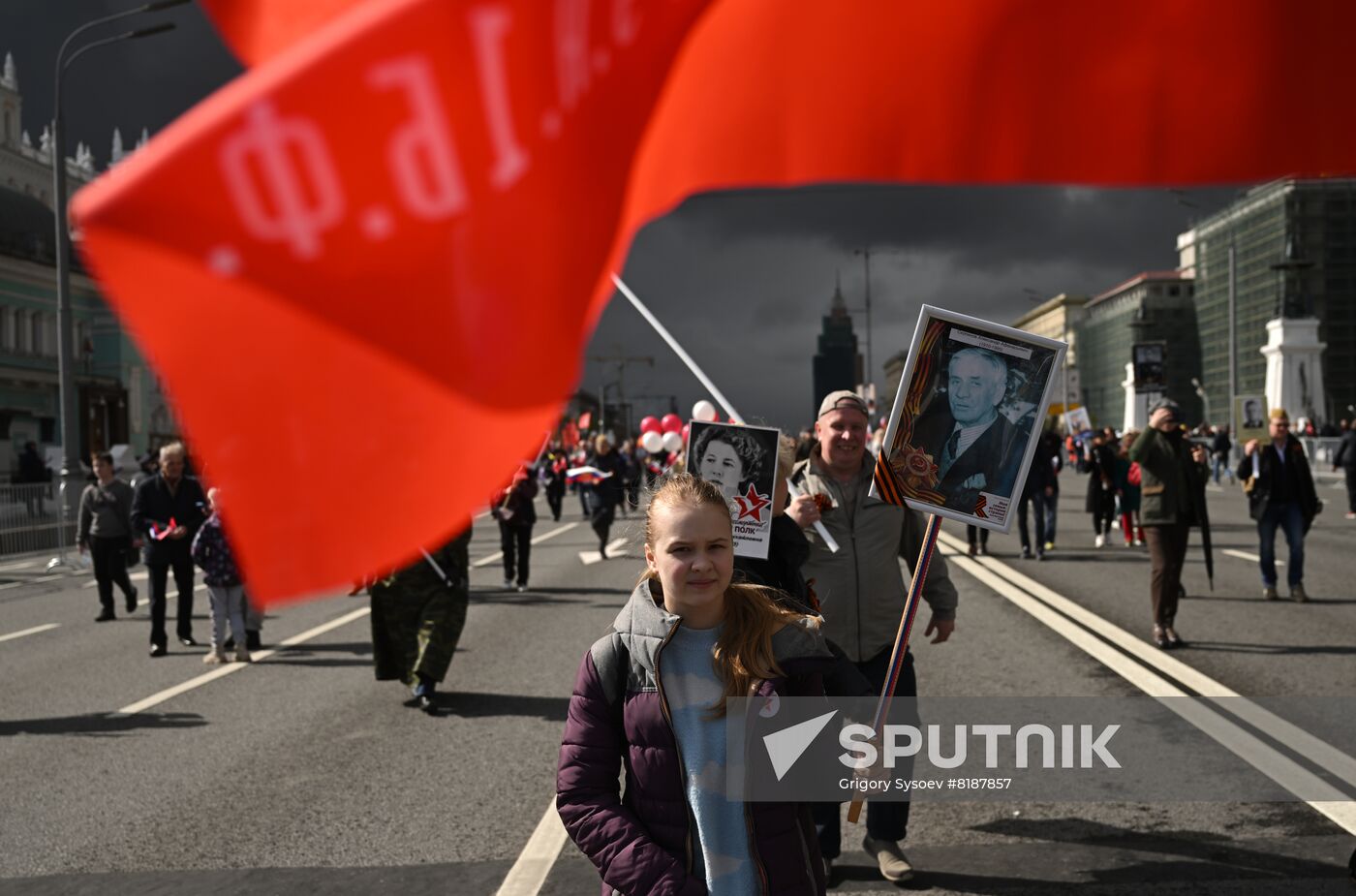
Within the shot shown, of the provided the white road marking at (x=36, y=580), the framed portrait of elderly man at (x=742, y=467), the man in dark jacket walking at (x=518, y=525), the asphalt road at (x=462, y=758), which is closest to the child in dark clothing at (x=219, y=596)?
the asphalt road at (x=462, y=758)

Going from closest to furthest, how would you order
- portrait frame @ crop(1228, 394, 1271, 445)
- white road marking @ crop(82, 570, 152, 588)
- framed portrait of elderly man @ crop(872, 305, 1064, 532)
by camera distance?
1. framed portrait of elderly man @ crop(872, 305, 1064, 532)
2. white road marking @ crop(82, 570, 152, 588)
3. portrait frame @ crop(1228, 394, 1271, 445)

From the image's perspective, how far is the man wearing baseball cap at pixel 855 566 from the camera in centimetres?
504

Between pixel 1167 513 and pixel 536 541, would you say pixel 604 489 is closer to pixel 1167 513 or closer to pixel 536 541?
pixel 536 541

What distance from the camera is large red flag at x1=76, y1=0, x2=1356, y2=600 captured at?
0.78 m

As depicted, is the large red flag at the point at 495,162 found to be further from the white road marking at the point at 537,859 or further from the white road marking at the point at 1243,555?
the white road marking at the point at 1243,555

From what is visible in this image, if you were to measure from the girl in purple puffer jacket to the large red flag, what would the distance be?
197 centimetres

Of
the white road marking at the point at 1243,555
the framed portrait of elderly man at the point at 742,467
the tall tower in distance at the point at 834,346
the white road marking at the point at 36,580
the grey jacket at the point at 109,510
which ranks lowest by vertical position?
the white road marking at the point at 36,580

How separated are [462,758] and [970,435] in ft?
14.6

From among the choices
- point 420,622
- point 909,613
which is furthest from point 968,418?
point 420,622

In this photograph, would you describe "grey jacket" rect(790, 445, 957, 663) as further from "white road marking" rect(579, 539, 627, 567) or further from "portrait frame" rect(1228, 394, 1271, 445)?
"portrait frame" rect(1228, 394, 1271, 445)

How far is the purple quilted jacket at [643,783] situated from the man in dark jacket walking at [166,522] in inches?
371

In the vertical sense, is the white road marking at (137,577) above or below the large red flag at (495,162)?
below

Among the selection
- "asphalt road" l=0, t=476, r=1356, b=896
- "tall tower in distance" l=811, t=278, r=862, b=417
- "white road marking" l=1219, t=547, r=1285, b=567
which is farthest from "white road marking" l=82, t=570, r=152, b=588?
"tall tower in distance" l=811, t=278, r=862, b=417

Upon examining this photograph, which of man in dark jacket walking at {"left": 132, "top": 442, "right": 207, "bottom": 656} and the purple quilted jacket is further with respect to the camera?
man in dark jacket walking at {"left": 132, "top": 442, "right": 207, "bottom": 656}
